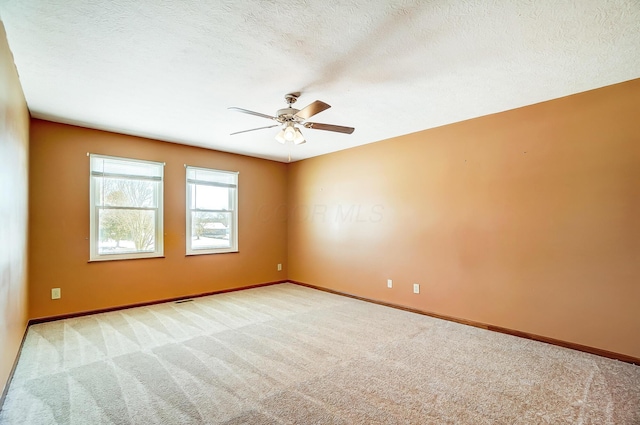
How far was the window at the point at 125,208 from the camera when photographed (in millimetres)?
4172

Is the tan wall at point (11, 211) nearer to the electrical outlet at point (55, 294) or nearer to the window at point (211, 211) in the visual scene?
the electrical outlet at point (55, 294)

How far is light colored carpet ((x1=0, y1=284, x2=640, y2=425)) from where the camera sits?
1985 millimetres

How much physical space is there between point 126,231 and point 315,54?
149 inches

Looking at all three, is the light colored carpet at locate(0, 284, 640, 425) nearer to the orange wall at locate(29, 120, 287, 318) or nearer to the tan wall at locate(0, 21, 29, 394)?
the tan wall at locate(0, 21, 29, 394)

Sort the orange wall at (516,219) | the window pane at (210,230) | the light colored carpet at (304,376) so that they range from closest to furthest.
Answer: the light colored carpet at (304,376) < the orange wall at (516,219) < the window pane at (210,230)

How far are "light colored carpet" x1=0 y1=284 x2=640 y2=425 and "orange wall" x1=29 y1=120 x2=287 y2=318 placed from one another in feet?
1.71

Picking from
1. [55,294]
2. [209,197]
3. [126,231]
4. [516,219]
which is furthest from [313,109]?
[55,294]

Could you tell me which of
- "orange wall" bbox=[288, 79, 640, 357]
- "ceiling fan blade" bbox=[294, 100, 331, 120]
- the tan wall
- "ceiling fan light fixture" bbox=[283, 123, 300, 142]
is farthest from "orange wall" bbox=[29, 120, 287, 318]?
"ceiling fan blade" bbox=[294, 100, 331, 120]

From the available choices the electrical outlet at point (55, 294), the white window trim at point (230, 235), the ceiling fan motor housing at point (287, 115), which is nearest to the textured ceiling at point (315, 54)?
the ceiling fan motor housing at point (287, 115)

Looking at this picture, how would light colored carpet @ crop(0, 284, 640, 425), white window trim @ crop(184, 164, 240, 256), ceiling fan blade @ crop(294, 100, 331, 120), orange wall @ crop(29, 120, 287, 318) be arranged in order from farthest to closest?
white window trim @ crop(184, 164, 240, 256), orange wall @ crop(29, 120, 287, 318), ceiling fan blade @ crop(294, 100, 331, 120), light colored carpet @ crop(0, 284, 640, 425)

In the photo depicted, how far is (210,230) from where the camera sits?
532cm

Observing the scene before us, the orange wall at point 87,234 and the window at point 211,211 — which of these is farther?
the window at point 211,211

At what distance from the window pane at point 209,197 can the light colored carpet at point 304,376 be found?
205 centimetres

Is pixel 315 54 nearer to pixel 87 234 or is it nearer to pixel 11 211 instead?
pixel 11 211
